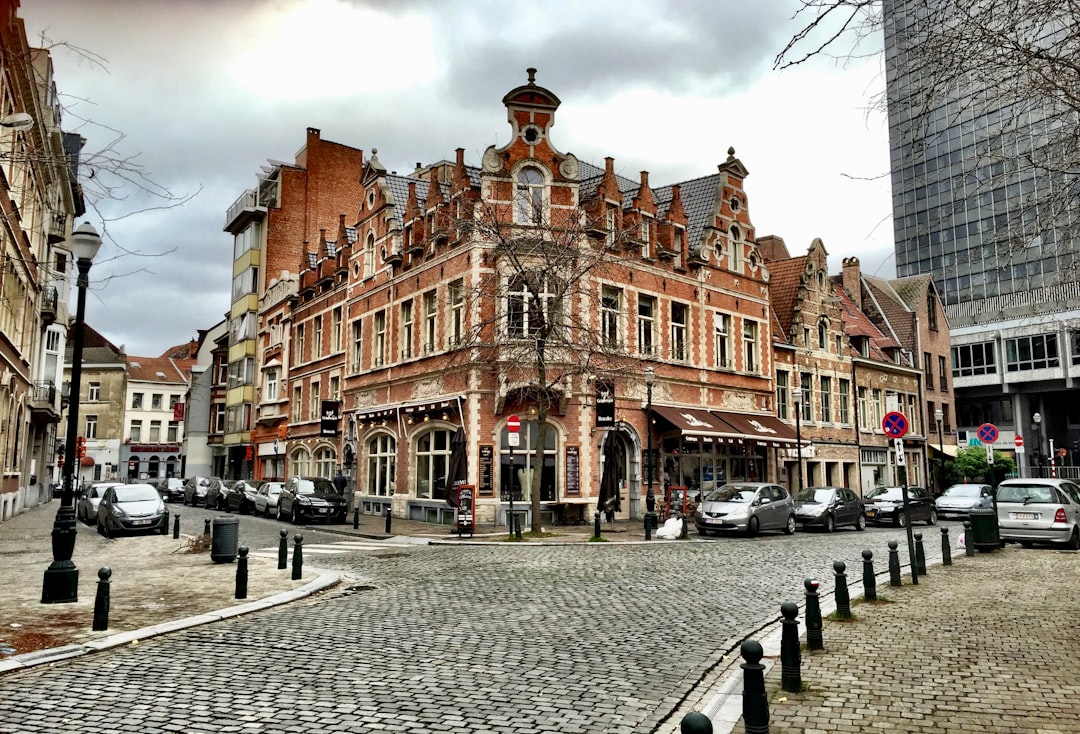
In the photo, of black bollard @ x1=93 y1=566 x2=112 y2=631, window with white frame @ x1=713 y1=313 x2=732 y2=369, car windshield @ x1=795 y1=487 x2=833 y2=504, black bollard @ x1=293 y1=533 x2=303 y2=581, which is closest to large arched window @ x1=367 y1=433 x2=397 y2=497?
window with white frame @ x1=713 y1=313 x2=732 y2=369

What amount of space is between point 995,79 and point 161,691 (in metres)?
8.84

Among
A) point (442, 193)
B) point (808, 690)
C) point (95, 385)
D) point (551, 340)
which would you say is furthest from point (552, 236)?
point (95, 385)

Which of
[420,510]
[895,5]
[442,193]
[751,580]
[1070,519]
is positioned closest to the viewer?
[895,5]

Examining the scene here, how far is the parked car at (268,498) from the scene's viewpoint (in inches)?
1283

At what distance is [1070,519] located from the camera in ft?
59.8

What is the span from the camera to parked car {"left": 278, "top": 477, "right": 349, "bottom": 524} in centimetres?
2795

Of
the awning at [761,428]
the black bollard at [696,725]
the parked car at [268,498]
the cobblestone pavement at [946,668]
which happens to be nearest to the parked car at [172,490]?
the parked car at [268,498]

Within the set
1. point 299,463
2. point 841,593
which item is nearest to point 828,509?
point 841,593

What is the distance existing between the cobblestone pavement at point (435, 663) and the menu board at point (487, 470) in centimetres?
1237

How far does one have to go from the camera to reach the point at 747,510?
2272 cm

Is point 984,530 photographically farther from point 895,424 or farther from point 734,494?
point 734,494

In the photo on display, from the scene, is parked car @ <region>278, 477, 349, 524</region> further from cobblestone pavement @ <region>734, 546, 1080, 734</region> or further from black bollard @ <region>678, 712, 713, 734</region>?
black bollard @ <region>678, 712, 713, 734</region>

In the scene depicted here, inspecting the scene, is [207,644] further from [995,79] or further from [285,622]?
[995,79]

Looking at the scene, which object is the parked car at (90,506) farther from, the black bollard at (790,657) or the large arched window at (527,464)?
the black bollard at (790,657)
